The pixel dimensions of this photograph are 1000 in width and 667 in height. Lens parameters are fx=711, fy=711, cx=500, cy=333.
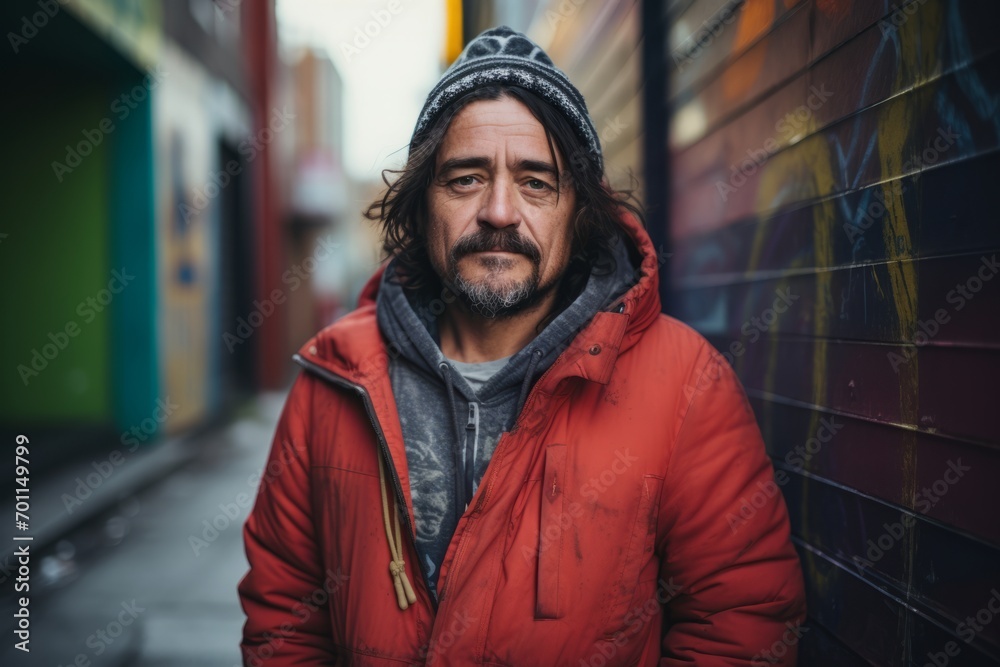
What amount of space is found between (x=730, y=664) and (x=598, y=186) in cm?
132

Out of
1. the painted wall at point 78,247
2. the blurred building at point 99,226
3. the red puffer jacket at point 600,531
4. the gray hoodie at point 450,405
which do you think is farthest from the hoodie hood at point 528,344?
the painted wall at point 78,247

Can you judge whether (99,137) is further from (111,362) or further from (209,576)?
(209,576)

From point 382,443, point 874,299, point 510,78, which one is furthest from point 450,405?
point 874,299

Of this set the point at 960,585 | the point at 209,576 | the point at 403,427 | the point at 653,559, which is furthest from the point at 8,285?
the point at 960,585

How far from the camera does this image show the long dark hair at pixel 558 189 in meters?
2.05

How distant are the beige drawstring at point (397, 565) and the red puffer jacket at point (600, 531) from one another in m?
0.01

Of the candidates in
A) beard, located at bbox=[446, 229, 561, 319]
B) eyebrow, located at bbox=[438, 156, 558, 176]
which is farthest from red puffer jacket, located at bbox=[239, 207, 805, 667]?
eyebrow, located at bbox=[438, 156, 558, 176]

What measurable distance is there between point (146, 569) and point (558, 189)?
3997 mm

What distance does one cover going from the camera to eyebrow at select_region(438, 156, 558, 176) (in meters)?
2.01

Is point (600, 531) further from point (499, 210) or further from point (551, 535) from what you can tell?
point (499, 210)

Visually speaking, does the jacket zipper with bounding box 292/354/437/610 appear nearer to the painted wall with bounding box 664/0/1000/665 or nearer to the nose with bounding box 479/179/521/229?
→ the nose with bounding box 479/179/521/229

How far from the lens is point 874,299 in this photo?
1546 mm

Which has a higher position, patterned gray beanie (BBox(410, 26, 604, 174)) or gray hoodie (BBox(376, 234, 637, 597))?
patterned gray beanie (BBox(410, 26, 604, 174))

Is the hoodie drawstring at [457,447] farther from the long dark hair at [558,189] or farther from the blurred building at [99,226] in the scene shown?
the blurred building at [99,226]
